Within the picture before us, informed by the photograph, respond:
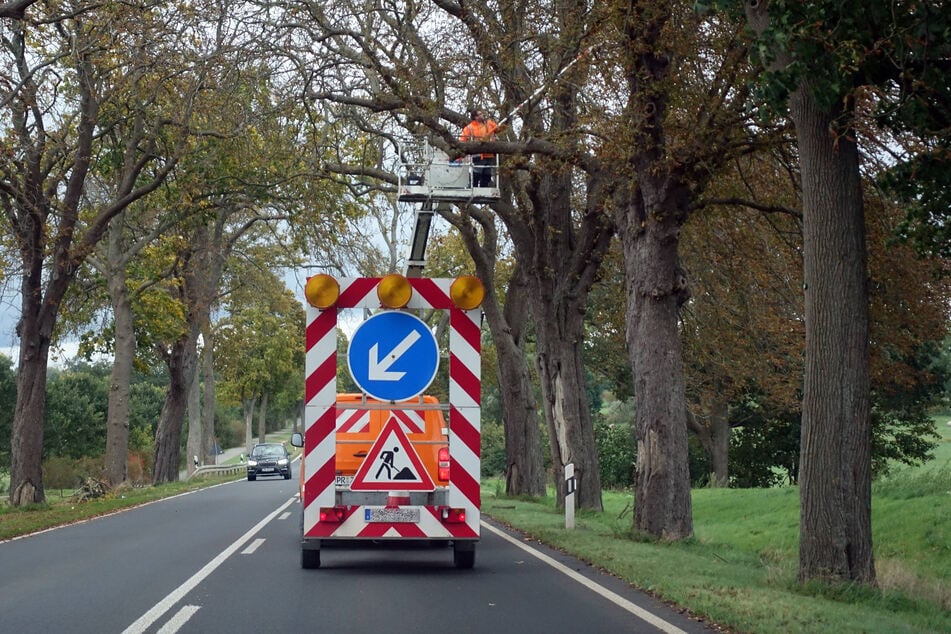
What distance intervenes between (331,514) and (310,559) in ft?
3.09

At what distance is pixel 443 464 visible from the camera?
39.1 ft

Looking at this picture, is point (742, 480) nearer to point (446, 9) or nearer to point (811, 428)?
point (446, 9)

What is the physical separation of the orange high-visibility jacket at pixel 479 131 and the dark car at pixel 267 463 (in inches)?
1276

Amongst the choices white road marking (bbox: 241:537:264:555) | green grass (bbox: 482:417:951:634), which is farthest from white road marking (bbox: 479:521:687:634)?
white road marking (bbox: 241:537:264:555)

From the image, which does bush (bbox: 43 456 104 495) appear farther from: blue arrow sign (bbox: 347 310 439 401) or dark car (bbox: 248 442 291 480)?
blue arrow sign (bbox: 347 310 439 401)

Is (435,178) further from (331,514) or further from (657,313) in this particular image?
(331,514)

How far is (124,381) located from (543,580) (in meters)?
23.5

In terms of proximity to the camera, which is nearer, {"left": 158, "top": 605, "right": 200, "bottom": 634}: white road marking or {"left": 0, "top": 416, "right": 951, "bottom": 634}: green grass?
{"left": 158, "top": 605, "right": 200, "bottom": 634}: white road marking

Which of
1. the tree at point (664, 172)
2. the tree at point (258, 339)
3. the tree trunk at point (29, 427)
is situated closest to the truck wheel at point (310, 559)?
the tree at point (664, 172)

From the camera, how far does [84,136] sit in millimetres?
23578

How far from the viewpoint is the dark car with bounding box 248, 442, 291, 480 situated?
1859 inches

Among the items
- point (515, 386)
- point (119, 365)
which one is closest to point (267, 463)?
point (119, 365)

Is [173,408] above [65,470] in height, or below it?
above

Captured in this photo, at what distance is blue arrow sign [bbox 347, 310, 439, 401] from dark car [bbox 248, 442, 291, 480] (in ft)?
122
